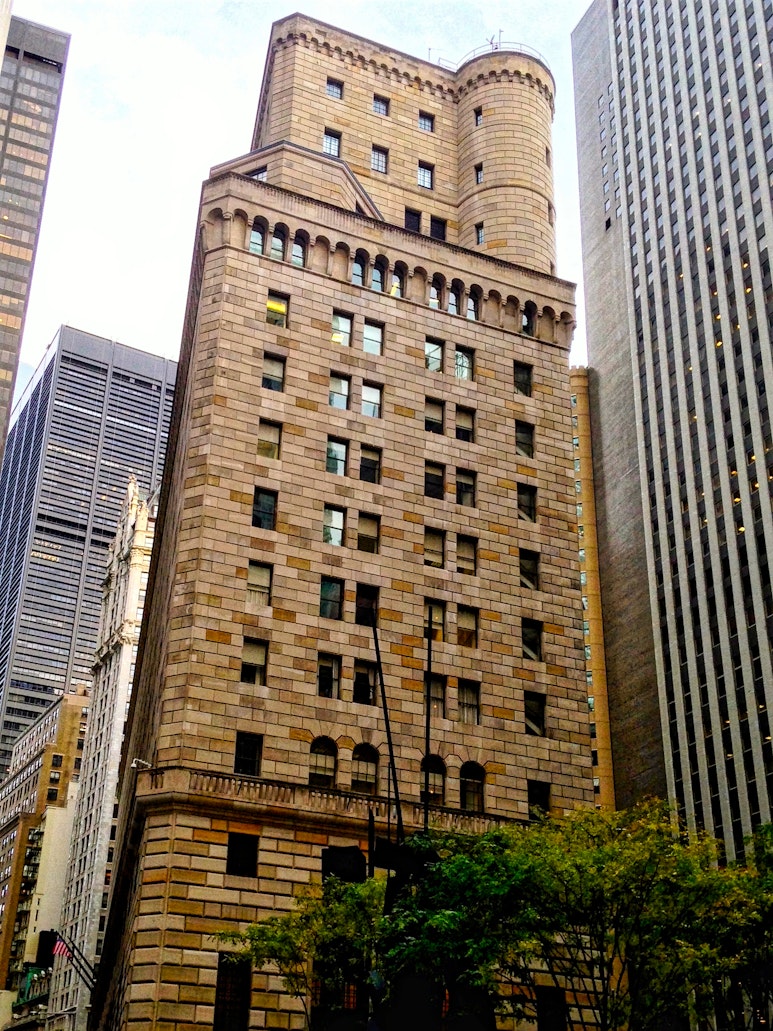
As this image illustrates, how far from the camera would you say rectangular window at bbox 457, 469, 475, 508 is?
57.1 metres

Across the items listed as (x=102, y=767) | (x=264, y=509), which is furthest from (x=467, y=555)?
(x=102, y=767)

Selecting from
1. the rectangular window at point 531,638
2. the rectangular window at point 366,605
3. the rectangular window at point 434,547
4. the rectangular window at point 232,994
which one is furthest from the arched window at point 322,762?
the rectangular window at point 531,638

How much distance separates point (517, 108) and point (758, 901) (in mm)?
52314

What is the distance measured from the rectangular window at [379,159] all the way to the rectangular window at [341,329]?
51.0ft

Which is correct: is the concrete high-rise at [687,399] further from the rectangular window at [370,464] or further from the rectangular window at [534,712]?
the rectangular window at [370,464]

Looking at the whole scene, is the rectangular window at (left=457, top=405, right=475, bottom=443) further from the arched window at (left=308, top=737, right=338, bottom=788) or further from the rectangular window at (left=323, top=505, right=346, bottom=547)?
the arched window at (left=308, top=737, right=338, bottom=788)

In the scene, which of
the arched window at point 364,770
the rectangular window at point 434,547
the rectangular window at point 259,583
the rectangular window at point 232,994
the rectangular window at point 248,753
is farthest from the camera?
the rectangular window at point 434,547

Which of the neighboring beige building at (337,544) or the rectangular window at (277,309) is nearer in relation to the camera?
the neighboring beige building at (337,544)

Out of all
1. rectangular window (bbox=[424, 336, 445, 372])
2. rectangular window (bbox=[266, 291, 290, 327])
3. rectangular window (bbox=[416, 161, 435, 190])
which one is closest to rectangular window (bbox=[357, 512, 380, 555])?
rectangular window (bbox=[424, 336, 445, 372])

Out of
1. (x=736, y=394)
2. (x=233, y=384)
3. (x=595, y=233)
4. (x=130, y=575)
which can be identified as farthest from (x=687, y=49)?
(x=233, y=384)

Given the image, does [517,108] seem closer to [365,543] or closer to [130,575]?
[365,543]

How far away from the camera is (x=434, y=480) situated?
56688 millimetres

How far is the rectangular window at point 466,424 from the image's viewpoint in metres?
58.9

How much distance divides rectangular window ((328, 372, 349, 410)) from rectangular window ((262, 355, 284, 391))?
2398 millimetres
